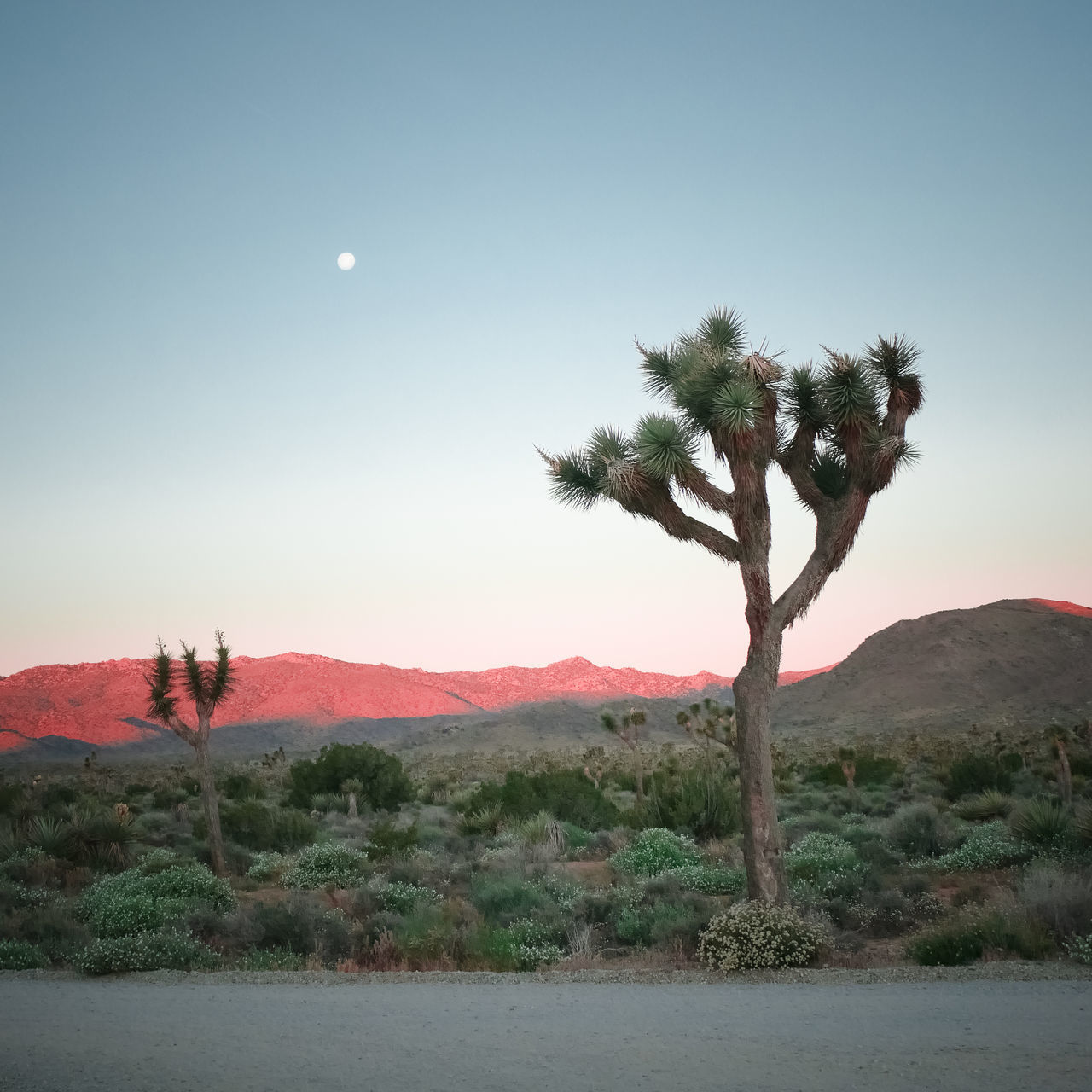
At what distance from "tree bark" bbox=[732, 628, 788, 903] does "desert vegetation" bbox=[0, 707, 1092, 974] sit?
0.60m

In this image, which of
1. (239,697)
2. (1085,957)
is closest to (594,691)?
(239,697)

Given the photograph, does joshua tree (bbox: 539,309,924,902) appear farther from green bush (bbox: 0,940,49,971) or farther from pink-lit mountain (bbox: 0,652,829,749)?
pink-lit mountain (bbox: 0,652,829,749)

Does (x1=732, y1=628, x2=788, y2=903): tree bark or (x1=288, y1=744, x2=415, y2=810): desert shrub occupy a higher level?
(x1=732, y1=628, x2=788, y2=903): tree bark

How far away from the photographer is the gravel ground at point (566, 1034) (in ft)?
19.5

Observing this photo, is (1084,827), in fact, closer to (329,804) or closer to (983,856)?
(983,856)

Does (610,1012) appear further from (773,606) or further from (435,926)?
(773,606)

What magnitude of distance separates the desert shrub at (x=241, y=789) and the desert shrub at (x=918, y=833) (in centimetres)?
2256

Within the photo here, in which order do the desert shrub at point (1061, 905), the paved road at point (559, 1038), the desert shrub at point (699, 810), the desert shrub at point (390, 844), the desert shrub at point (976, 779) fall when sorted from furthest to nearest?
the desert shrub at point (976, 779), the desert shrub at point (699, 810), the desert shrub at point (390, 844), the desert shrub at point (1061, 905), the paved road at point (559, 1038)

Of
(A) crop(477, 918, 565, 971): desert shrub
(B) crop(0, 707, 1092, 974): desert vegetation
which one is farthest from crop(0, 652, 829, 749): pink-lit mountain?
(A) crop(477, 918, 565, 971): desert shrub

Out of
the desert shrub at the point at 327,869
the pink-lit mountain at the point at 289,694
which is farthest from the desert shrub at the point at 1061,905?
the pink-lit mountain at the point at 289,694

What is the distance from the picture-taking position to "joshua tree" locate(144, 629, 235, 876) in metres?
18.6

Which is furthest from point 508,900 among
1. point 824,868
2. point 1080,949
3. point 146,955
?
point 1080,949

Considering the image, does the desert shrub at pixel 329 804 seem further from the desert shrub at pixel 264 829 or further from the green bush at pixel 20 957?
the green bush at pixel 20 957

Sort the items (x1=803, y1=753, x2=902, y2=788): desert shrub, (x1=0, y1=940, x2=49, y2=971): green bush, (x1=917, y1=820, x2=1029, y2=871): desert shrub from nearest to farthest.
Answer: (x1=0, y1=940, x2=49, y2=971): green bush, (x1=917, y1=820, x2=1029, y2=871): desert shrub, (x1=803, y1=753, x2=902, y2=788): desert shrub
